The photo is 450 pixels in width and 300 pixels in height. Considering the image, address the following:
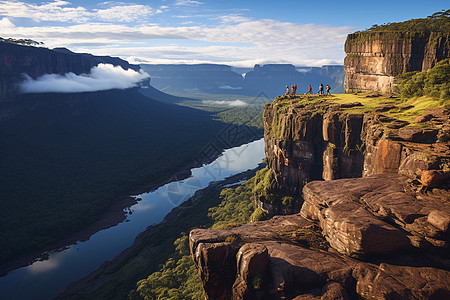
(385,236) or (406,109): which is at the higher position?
(406,109)

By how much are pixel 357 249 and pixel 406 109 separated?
1027 inches

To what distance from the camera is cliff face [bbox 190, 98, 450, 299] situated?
18703 mm

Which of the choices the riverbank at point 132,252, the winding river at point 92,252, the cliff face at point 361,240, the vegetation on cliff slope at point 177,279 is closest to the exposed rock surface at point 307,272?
the cliff face at point 361,240

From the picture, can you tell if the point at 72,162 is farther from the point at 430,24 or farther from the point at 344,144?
the point at 430,24

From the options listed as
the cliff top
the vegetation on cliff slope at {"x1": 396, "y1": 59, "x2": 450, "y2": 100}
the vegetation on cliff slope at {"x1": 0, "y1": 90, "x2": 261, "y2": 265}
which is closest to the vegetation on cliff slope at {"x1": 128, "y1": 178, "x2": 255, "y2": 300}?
the cliff top

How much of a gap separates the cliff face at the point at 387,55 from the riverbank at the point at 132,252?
55.2 m

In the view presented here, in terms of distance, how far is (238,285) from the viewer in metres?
20.1

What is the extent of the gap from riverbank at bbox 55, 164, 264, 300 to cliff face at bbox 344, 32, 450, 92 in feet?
181

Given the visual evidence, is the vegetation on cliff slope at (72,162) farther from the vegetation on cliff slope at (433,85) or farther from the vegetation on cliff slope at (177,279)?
the vegetation on cliff slope at (433,85)

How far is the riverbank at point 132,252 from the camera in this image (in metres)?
60.4

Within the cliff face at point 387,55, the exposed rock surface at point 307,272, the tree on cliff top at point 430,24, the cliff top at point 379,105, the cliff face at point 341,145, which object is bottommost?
the exposed rock surface at point 307,272

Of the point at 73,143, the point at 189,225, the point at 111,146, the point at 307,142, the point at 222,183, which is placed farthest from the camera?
the point at 111,146

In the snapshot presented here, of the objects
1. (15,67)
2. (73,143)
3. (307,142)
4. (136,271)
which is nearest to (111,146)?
(73,143)

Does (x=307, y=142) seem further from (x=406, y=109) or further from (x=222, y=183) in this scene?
(x=222, y=183)
